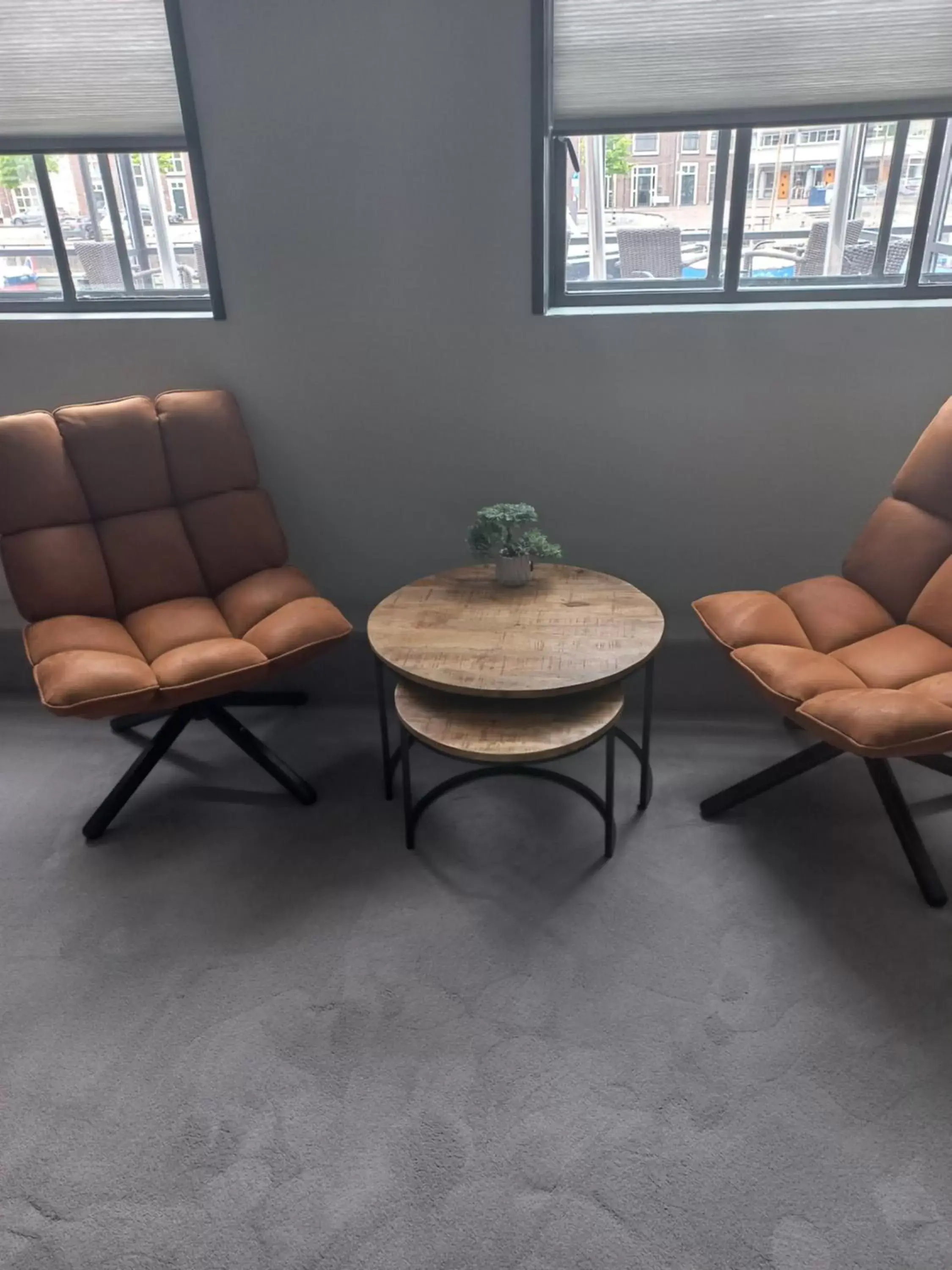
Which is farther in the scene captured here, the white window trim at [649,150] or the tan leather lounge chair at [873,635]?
the white window trim at [649,150]

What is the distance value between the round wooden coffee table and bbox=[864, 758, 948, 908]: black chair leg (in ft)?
1.78

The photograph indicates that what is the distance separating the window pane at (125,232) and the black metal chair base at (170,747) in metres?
1.31

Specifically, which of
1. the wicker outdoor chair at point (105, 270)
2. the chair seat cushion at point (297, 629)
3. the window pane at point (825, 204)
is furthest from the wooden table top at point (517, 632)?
the wicker outdoor chair at point (105, 270)

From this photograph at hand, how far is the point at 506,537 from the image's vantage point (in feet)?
7.62

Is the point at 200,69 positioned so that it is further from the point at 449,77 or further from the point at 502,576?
the point at 502,576

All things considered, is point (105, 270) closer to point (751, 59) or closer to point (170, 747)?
point (170, 747)

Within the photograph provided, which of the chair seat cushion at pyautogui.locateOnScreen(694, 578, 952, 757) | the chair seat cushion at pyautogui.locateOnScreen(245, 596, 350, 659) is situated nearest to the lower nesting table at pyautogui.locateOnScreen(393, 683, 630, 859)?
the chair seat cushion at pyautogui.locateOnScreen(245, 596, 350, 659)

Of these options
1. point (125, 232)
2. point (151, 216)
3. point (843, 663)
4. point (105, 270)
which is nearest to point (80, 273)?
point (105, 270)

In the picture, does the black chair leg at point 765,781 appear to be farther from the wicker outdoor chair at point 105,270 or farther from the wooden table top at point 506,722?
the wicker outdoor chair at point 105,270

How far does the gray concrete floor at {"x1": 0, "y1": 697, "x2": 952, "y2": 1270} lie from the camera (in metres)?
1.37

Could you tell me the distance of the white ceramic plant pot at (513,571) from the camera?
→ 7.63 ft

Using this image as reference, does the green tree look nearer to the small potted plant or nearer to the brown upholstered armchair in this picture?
the small potted plant

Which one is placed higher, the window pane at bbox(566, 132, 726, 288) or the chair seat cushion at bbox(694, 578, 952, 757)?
the window pane at bbox(566, 132, 726, 288)

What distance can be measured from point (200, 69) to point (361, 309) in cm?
71
